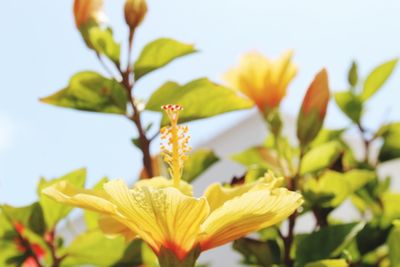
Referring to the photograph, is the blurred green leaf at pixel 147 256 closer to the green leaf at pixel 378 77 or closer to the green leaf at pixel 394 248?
the green leaf at pixel 394 248

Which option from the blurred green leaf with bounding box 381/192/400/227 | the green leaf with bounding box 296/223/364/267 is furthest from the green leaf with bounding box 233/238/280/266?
the blurred green leaf with bounding box 381/192/400/227

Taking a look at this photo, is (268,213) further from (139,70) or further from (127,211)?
(139,70)

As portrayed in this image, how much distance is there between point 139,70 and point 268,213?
460 mm

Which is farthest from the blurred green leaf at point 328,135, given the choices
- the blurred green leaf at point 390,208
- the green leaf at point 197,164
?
the green leaf at point 197,164

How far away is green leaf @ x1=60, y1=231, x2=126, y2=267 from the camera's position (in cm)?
98

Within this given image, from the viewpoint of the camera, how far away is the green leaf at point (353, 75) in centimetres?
126

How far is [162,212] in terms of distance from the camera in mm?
599

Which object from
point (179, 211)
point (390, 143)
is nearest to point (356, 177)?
point (390, 143)

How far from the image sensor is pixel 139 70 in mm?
1008

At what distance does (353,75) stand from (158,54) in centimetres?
45

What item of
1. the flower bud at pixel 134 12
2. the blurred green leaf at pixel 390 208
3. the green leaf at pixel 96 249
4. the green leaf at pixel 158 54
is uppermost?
the flower bud at pixel 134 12

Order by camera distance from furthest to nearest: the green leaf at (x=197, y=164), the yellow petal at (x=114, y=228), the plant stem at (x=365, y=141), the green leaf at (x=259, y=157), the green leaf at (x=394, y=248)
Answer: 1. the plant stem at (x=365, y=141)
2. the green leaf at (x=259, y=157)
3. the green leaf at (x=197, y=164)
4. the green leaf at (x=394, y=248)
5. the yellow petal at (x=114, y=228)

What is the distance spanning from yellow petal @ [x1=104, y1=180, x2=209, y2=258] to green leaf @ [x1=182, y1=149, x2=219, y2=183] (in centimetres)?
43

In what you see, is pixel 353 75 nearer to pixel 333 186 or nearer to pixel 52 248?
pixel 333 186
